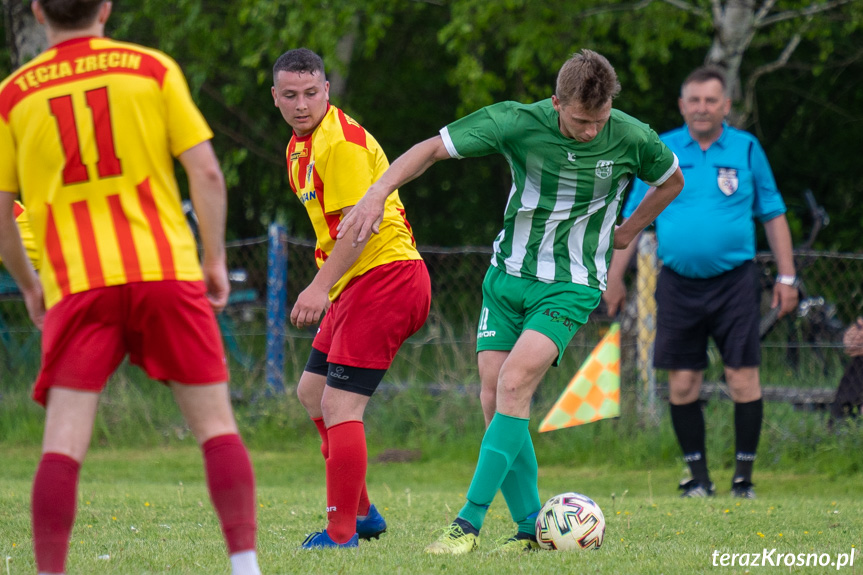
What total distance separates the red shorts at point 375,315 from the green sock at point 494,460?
0.57m

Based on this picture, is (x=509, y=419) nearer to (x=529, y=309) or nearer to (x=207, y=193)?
(x=529, y=309)

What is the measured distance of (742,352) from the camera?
6.39m

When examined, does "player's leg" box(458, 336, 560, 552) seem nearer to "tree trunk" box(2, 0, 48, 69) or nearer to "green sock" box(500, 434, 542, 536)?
"green sock" box(500, 434, 542, 536)

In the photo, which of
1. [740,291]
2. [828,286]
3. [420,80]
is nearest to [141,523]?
[740,291]

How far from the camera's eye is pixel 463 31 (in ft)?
35.9

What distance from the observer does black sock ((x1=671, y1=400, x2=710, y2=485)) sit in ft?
21.7

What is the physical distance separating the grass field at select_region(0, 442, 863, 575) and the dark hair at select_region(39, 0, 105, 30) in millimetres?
1957

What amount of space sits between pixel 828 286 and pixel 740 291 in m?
3.55

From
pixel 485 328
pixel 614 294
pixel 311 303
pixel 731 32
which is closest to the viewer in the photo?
pixel 311 303

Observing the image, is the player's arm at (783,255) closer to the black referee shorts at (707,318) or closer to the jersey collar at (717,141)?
the black referee shorts at (707,318)

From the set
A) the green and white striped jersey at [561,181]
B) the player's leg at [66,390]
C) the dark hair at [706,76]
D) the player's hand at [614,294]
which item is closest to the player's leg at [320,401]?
the green and white striped jersey at [561,181]

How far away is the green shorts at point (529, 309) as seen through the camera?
428 cm

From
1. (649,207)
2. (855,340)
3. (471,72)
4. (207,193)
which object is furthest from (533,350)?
(471,72)

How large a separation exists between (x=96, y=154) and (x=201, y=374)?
0.71 m
